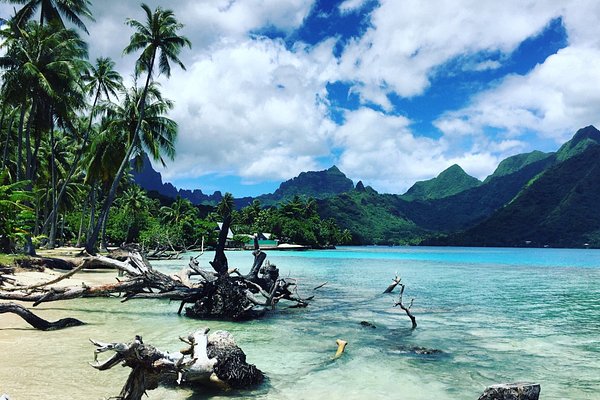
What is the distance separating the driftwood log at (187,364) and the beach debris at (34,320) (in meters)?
4.97

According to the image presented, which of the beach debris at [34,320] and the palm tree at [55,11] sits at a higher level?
the palm tree at [55,11]

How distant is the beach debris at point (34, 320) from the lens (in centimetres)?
926

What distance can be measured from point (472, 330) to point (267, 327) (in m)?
6.08

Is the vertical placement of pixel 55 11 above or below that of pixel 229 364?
above

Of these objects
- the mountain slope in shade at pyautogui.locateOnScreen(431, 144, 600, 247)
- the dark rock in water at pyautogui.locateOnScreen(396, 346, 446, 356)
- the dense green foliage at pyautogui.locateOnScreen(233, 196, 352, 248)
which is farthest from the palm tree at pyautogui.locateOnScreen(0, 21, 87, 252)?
the mountain slope in shade at pyautogui.locateOnScreen(431, 144, 600, 247)

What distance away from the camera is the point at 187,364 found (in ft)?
18.5

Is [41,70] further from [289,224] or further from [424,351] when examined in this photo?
[289,224]

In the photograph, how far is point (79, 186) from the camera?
4909cm

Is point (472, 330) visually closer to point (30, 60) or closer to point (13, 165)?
point (30, 60)

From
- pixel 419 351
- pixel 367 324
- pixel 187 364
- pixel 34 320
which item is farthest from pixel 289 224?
pixel 187 364

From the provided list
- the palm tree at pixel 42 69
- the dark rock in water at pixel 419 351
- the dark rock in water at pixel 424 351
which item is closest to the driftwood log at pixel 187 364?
the dark rock in water at pixel 419 351

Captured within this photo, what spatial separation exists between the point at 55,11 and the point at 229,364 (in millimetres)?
32842

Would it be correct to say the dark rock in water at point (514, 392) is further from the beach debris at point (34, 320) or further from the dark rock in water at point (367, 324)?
the beach debris at point (34, 320)

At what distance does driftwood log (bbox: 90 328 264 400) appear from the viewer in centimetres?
486
